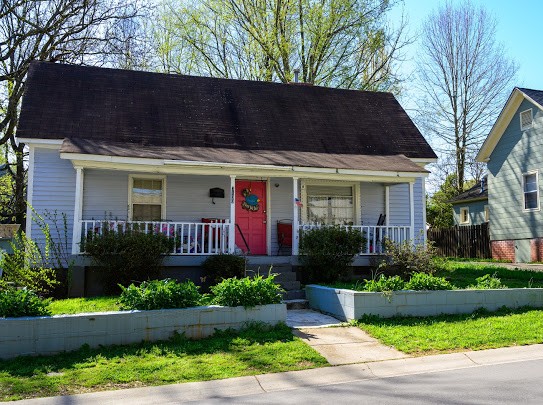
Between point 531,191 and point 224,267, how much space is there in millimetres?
14496

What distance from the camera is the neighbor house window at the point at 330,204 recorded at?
48.6 feet

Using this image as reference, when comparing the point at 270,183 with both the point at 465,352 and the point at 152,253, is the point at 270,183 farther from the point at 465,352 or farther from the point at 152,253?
the point at 465,352

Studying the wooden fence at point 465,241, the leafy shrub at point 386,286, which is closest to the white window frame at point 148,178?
the leafy shrub at point 386,286

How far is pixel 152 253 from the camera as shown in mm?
10805

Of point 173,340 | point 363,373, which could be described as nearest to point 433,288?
point 363,373

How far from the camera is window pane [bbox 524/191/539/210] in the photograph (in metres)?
19.8

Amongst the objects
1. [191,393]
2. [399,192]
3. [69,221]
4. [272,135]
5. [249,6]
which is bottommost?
[191,393]

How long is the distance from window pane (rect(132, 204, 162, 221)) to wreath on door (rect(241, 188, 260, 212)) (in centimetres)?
231

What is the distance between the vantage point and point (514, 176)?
820 inches

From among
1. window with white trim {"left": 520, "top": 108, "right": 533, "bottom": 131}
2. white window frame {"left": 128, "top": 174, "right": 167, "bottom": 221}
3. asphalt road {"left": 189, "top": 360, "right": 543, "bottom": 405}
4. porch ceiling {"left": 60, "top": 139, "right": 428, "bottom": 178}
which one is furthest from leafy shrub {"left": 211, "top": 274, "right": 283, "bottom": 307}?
window with white trim {"left": 520, "top": 108, "right": 533, "bottom": 131}

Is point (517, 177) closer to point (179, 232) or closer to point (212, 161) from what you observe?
point (212, 161)

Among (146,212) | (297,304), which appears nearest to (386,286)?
(297,304)

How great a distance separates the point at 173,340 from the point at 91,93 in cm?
971

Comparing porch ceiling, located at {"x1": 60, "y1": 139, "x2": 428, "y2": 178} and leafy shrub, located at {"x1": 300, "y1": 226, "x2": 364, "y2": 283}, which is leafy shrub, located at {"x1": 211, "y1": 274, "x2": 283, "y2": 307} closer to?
leafy shrub, located at {"x1": 300, "y1": 226, "x2": 364, "y2": 283}
